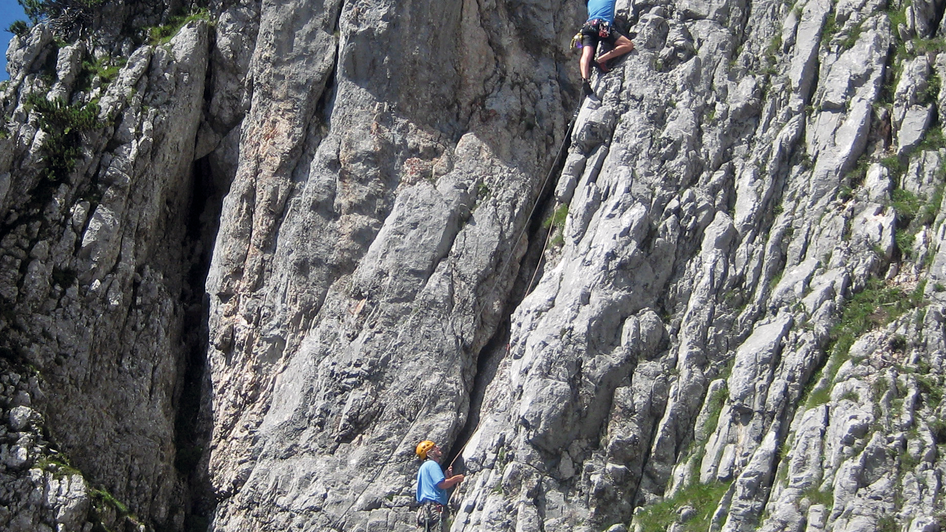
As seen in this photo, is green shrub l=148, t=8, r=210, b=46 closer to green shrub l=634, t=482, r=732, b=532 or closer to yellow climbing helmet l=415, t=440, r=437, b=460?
yellow climbing helmet l=415, t=440, r=437, b=460

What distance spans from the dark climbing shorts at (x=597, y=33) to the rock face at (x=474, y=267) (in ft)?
2.01

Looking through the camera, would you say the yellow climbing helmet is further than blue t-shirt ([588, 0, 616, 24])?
No

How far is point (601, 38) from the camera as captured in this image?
17.9 meters

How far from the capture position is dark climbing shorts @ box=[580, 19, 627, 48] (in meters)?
17.8

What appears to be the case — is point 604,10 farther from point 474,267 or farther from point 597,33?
point 474,267

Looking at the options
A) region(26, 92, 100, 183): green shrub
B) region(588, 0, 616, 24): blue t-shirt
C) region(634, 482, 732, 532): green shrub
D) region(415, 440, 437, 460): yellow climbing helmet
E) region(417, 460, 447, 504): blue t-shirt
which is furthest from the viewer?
region(588, 0, 616, 24): blue t-shirt

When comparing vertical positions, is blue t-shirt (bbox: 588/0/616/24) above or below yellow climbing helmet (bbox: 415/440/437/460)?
above

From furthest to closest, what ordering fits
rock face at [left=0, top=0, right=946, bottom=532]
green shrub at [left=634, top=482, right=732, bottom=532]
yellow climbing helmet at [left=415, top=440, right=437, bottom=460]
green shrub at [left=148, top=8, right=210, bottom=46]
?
green shrub at [left=148, top=8, right=210, bottom=46] < yellow climbing helmet at [left=415, top=440, right=437, bottom=460] < rock face at [left=0, top=0, right=946, bottom=532] < green shrub at [left=634, top=482, right=732, bottom=532]

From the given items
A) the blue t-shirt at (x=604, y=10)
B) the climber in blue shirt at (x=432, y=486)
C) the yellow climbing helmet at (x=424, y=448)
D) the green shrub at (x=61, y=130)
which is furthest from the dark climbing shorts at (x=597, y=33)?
the green shrub at (x=61, y=130)

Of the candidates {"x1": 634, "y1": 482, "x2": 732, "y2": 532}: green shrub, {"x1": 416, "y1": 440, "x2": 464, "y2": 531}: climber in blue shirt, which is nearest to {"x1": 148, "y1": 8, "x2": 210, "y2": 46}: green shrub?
{"x1": 416, "y1": 440, "x2": 464, "y2": 531}: climber in blue shirt

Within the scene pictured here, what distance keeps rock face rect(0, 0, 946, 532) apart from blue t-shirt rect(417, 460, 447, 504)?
523mm

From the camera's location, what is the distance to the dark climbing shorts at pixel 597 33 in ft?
58.5

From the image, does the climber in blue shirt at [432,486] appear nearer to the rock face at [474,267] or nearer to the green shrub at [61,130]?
the rock face at [474,267]

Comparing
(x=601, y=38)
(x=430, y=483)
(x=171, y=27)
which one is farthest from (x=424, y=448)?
(x=171, y=27)
